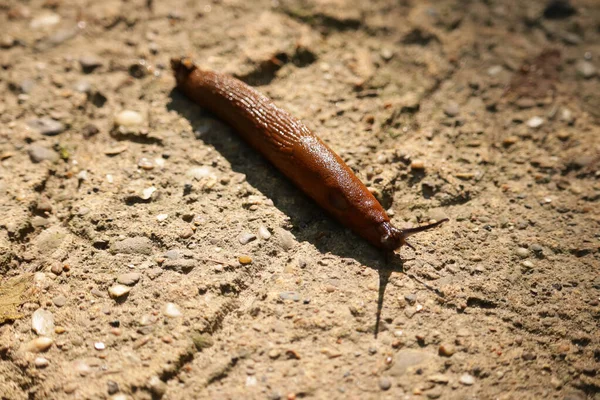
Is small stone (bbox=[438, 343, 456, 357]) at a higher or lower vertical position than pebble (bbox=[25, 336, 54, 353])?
higher

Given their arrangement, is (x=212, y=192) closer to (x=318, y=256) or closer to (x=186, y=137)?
(x=186, y=137)

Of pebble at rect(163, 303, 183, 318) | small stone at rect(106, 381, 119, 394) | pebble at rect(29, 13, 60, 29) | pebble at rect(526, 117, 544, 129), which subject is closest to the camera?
small stone at rect(106, 381, 119, 394)

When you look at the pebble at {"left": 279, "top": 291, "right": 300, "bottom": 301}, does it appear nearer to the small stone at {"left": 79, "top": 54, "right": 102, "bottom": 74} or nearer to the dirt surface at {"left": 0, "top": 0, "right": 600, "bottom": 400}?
the dirt surface at {"left": 0, "top": 0, "right": 600, "bottom": 400}

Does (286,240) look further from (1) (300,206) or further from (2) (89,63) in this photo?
(2) (89,63)

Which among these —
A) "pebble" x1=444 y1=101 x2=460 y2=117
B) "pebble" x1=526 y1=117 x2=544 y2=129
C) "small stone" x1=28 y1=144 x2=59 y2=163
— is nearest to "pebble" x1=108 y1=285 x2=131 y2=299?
"small stone" x1=28 y1=144 x2=59 y2=163

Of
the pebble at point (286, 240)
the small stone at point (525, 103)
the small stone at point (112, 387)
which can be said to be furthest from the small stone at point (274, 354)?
the small stone at point (525, 103)

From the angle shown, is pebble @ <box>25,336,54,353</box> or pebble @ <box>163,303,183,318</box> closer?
pebble @ <box>25,336,54,353</box>

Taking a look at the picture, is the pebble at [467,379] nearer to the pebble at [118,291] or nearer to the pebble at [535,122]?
the pebble at [118,291]
